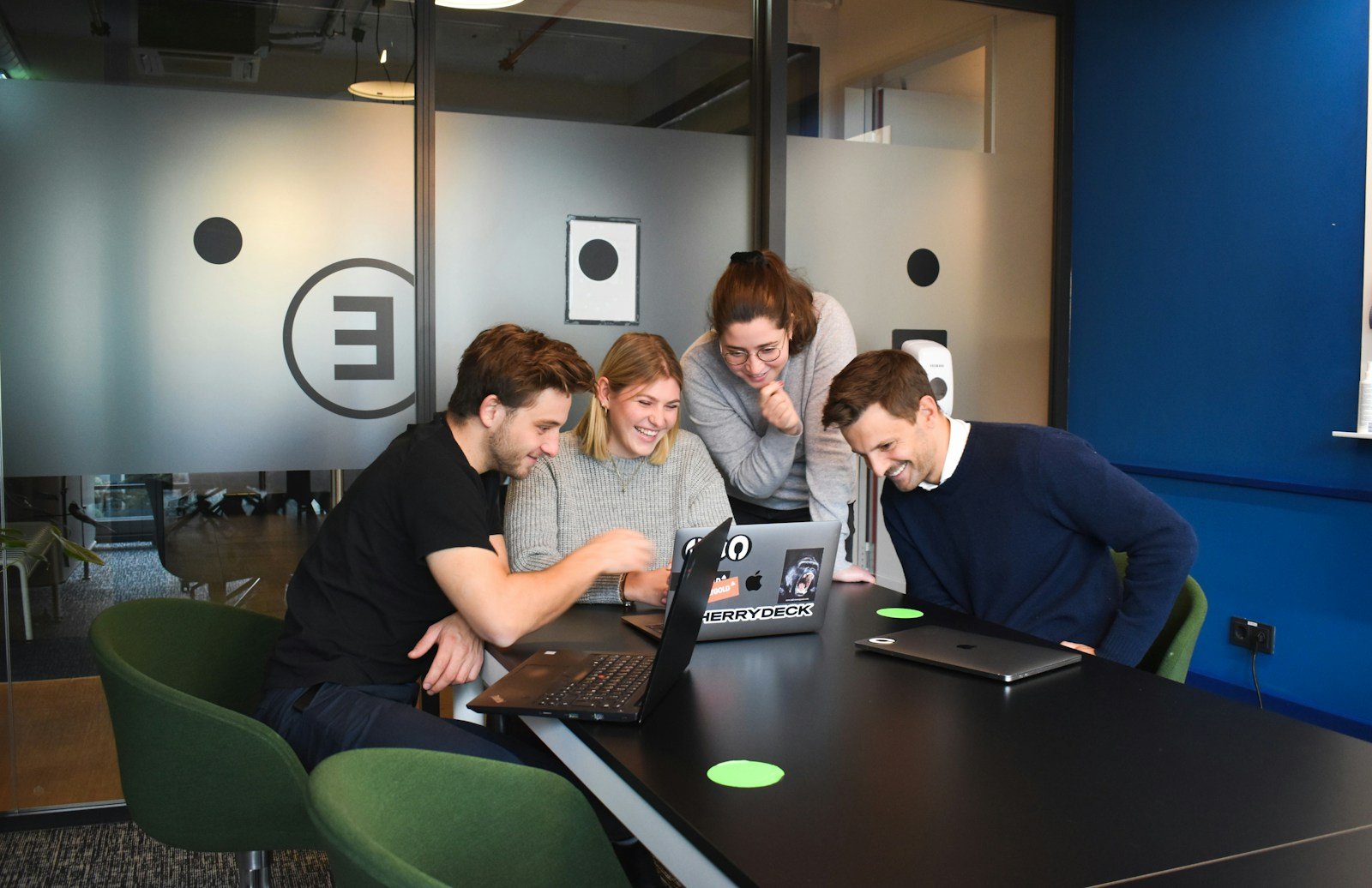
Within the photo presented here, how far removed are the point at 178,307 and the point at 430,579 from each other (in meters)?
1.67

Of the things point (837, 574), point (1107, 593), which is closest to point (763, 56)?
point (837, 574)

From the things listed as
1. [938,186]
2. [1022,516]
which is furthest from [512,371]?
[938,186]

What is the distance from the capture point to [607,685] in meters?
1.60

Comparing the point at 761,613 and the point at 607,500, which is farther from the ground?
the point at 607,500

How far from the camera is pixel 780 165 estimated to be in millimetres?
3756

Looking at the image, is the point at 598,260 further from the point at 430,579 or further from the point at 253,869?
the point at 253,869

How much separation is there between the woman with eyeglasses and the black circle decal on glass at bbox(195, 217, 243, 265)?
4.42 feet

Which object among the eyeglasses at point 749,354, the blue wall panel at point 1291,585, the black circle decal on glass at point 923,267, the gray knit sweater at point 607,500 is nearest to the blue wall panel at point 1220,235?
the blue wall panel at point 1291,585

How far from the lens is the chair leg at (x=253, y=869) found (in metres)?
1.88

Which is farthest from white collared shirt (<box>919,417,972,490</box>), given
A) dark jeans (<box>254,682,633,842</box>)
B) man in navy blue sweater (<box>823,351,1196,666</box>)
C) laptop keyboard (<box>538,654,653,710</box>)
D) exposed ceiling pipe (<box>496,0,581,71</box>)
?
exposed ceiling pipe (<box>496,0,581,71</box>)

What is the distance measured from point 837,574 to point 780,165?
1725mm

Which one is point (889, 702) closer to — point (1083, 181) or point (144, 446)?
point (144, 446)

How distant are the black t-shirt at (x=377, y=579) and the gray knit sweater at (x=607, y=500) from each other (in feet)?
1.50

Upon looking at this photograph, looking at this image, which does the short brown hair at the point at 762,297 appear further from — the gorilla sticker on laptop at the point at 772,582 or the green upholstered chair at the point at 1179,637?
the green upholstered chair at the point at 1179,637
